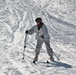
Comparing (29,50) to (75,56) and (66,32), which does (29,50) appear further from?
(66,32)

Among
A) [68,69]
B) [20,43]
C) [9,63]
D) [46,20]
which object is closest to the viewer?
[68,69]

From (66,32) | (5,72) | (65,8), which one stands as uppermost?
(65,8)

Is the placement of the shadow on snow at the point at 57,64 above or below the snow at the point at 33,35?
below

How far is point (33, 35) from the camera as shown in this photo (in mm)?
17453

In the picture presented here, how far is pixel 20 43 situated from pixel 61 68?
5022 millimetres

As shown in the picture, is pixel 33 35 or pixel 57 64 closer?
pixel 57 64

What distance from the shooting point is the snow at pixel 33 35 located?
38.8 feet

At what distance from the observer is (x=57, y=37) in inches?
665

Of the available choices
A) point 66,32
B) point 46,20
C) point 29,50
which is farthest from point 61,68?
point 46,20

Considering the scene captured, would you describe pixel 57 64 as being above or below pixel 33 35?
below

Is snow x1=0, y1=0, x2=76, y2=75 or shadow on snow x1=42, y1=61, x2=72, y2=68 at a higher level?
snow x1=0, y1=0, x2=76, y2=75

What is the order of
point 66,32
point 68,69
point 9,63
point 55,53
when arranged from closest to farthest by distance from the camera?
1. point 68,69
2. point 9,63
3. point 55,53
4. point 66,32

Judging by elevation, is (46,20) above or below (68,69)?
above

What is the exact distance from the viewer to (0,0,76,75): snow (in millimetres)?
11823
